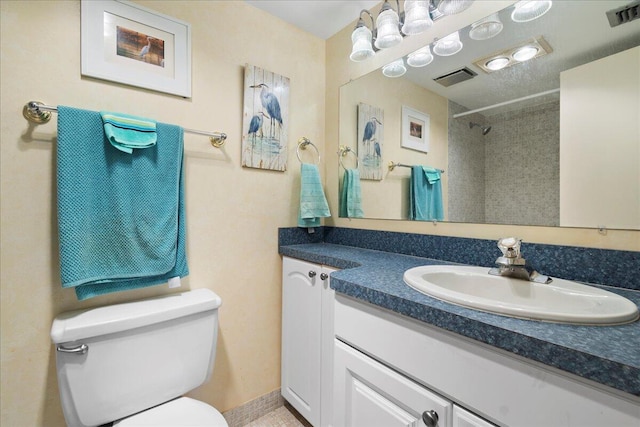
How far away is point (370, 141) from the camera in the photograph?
1.57 metres

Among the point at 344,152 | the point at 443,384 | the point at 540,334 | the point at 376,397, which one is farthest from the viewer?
the point at 344,152

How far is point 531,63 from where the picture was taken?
993mm

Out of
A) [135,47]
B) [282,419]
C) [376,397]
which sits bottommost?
[282,419]

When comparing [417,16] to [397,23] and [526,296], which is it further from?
[526,296]

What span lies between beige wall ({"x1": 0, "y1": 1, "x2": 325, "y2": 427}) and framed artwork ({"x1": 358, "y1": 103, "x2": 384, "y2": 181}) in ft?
0.97

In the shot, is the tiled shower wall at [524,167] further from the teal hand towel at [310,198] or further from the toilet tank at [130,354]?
the toilet tank at [130,354]

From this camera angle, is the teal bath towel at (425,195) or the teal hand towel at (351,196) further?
the teal hand towel at (351,196)

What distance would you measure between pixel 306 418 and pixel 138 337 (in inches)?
34.7

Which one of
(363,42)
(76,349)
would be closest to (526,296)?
(363,42)

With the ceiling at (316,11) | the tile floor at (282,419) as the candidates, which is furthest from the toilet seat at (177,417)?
the ceiling at (316,11)

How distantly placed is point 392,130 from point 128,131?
3.86 ft

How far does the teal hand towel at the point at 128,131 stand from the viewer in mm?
998

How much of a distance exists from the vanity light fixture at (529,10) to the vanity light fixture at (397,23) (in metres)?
0.17

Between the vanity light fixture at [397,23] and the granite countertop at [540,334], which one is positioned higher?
the vanity light fixture at [397,23]
